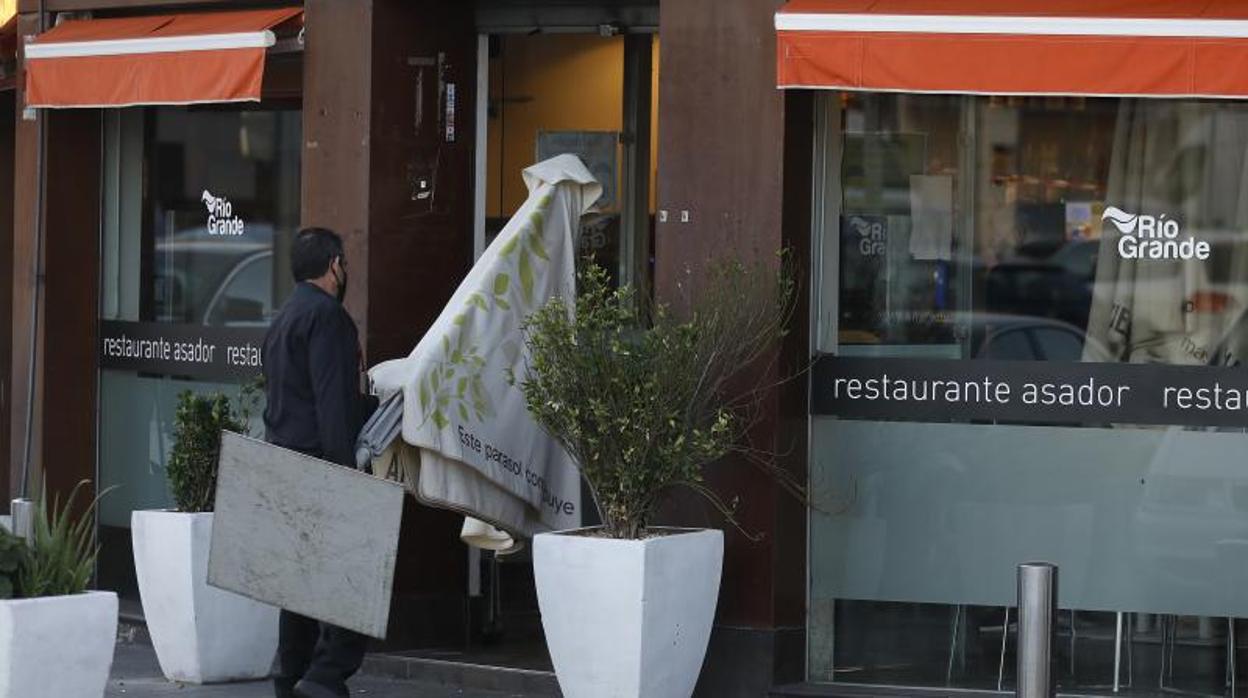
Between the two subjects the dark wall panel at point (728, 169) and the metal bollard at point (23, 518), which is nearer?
the metal bollard at point (23, 518)

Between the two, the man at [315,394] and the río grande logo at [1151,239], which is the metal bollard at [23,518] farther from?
the río grande logo at [1151,239]

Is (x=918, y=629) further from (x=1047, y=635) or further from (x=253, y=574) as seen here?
(x=253, y=574)

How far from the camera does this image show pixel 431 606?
1020 cm

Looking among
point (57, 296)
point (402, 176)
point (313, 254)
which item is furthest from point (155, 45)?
point (313, 254)

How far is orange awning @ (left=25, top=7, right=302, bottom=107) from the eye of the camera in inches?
396

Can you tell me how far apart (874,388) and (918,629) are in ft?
3.44

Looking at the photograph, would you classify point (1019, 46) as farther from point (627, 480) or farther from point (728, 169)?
point (627, 480)

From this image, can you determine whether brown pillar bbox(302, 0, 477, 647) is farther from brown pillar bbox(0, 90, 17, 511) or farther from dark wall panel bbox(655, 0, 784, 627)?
brown pillar bbox(0, 90, 17, 511)

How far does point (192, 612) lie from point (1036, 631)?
3.95 meters

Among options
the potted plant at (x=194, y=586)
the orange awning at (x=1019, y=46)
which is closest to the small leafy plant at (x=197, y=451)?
the potted plant at (x=194, y=586)

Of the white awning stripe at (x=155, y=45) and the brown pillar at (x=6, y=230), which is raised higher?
the white awning stripe at (x=155, y=45)

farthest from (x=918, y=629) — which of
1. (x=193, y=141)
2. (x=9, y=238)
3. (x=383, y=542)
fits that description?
(x=9, y=238)

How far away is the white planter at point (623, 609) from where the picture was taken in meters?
8.12

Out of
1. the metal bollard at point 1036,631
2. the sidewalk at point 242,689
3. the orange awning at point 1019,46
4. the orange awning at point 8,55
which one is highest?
the orange awning at point 8,55
